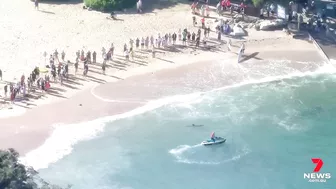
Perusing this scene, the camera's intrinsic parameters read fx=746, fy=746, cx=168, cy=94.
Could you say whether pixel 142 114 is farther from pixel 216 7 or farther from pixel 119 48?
pixel 216 7

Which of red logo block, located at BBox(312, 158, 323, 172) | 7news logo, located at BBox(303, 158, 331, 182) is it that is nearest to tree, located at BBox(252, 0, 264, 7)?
red logo block, located at BBox(312, 158, 323, 172)

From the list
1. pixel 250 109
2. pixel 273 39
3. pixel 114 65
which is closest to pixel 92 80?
pixel 114 65

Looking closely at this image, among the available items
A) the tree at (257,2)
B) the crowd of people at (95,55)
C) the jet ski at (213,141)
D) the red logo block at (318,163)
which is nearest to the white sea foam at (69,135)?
the crowd of people at (95,55)

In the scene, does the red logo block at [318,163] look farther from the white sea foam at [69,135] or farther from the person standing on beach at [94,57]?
the person standing on beach at [94,57]

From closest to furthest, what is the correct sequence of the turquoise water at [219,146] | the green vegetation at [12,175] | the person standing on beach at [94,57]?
the green vegetation at [12,175] → the turquoise water at [219,146] → the person standing on beach at [94,57]

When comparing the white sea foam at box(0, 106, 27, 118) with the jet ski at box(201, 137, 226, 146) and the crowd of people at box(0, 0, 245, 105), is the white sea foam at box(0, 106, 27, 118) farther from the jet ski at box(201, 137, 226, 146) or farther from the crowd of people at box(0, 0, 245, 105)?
the jet ski at box(201, 137, 226, 146)

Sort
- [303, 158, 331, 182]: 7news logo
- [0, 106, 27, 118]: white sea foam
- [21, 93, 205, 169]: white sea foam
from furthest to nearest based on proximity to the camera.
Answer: [0, 106, 27, 118]: white sea foam, [21, 93, 205, 169]: white sea foam, [303, 158, 331, 182]: 7news logo
